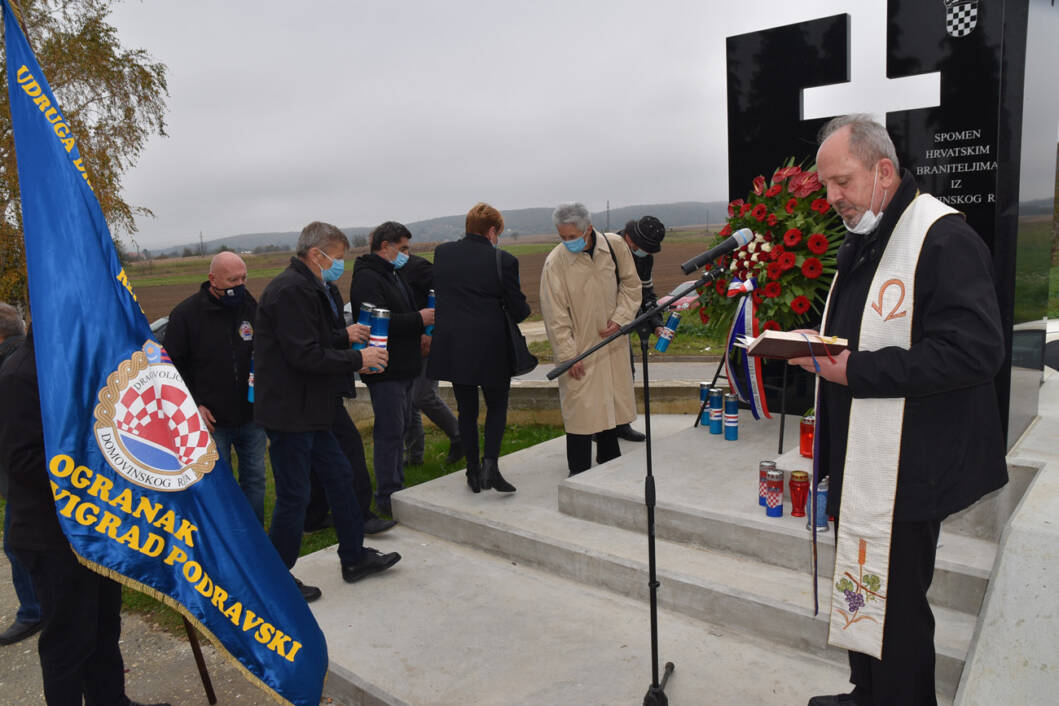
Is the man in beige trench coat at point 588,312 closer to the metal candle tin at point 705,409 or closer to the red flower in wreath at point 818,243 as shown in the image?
the metal candle tin at point 705,409

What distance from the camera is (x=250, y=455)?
15.1 ft

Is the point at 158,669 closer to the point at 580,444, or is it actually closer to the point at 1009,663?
the point at 580,444

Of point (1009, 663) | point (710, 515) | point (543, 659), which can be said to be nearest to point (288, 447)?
point (543, 659)

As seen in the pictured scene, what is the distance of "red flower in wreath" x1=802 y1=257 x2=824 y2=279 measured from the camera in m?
4.64

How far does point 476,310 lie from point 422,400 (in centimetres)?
159

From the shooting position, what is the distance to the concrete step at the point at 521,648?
3037 millimetres

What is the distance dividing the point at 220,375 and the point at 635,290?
268 cm

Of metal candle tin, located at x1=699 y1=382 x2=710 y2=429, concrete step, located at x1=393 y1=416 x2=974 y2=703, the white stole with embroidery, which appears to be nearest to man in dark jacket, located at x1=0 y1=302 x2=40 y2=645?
concrete step, located at x1=393 y1=416 x2=974 y2=703

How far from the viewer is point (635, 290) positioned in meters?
5.00

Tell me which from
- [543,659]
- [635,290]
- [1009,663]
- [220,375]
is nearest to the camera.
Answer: [1009,663]

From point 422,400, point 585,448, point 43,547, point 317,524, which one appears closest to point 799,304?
point 585,448

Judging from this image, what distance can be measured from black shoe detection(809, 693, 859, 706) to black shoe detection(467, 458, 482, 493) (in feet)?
8.76

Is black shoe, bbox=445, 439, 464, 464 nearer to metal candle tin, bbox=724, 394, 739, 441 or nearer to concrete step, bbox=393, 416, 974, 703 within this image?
concrete step, bbox=393, 416, 974, 703

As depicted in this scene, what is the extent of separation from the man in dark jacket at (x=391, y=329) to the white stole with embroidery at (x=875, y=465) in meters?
3.12
